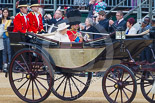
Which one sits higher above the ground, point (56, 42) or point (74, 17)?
point (74, 17)

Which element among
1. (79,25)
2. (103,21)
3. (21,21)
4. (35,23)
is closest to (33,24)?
(35,23)

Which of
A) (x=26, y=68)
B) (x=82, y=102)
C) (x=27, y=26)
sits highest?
(x=27, y=26)

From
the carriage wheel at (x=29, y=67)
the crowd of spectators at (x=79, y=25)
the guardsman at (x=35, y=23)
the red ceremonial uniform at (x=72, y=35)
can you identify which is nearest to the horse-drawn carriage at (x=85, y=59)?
the carriage wheel at (x=29, y=67)

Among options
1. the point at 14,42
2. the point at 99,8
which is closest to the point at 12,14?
the point at 99,8

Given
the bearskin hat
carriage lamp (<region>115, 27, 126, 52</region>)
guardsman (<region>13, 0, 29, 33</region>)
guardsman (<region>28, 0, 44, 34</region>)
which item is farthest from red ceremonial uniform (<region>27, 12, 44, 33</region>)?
carriage lamp (<region>115, 27, 126, 52</region>)

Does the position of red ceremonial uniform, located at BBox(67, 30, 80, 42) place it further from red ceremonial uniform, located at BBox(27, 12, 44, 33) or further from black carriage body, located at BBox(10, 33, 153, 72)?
red ceremonial uniform, located at BBox(27, 12, 44, 33)

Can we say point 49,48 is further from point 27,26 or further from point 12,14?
point 12,14

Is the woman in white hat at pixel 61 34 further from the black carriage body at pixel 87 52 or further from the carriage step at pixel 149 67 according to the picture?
the carriage step at pixel 149 67

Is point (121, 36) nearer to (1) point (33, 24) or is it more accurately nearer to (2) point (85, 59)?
(2) point (85, 59)

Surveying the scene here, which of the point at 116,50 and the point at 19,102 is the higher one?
the point at 116,50

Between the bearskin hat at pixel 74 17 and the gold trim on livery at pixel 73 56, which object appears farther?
the bearskin hat at pixel 74 17

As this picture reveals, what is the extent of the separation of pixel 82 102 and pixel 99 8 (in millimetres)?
6598

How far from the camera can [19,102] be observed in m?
8.75

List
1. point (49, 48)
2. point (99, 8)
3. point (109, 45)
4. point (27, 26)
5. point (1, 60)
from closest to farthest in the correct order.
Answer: point (109, 45)
point (49, 48)
point (27, 26)
point (99, 8)
point (1, 60)
